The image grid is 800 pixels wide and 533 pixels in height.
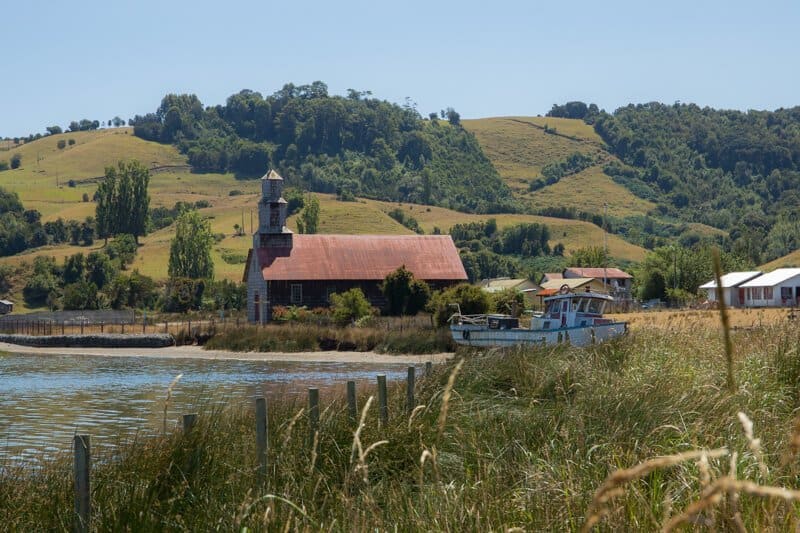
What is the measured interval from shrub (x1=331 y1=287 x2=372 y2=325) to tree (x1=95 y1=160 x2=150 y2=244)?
59.7 meters

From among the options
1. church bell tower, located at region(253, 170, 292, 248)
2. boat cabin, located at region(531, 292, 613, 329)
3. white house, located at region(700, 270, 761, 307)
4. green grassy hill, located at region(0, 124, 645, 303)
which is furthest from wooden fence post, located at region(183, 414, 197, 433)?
green grassy hill, located at region(0, 124, 645, 303)

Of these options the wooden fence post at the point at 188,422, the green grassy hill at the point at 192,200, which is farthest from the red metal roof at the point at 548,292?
the wooden fence post at the point at 188,422

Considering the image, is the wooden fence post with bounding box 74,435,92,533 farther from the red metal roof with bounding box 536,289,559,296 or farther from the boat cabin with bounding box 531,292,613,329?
the red metal roof with bounding box 536,289,559,296

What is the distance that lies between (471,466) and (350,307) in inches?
1868

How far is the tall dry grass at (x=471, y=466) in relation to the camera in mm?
6152

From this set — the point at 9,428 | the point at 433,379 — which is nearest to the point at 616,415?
the point at 433,379

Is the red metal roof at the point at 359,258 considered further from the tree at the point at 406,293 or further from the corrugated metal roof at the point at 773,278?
the corrugated metal roof at the point at 773,278

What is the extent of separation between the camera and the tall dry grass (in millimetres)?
6152

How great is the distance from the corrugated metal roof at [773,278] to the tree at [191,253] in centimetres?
4097

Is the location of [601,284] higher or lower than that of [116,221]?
lower

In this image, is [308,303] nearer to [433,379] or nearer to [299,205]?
[433,379]

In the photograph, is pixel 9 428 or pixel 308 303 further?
pixel 308 303

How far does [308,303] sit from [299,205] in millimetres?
Result: 62293

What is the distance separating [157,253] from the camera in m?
108
